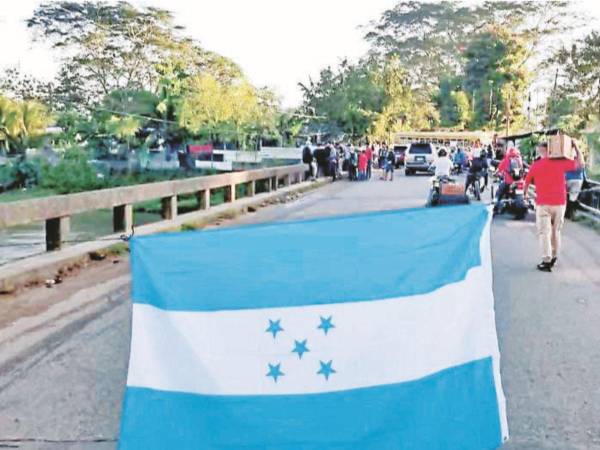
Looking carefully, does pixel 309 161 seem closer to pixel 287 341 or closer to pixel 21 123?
pixel 21 123

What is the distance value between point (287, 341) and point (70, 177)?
159 feet

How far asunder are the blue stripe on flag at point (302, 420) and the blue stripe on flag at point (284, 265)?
0.43m

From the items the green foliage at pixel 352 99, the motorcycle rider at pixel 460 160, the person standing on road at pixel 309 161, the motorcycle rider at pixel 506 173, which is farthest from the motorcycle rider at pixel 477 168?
the green foliage at pixel 352 99

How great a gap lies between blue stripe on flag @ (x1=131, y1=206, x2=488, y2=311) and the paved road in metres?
1.43

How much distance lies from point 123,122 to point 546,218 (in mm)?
42140

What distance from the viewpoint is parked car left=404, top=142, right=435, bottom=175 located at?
4419 cm

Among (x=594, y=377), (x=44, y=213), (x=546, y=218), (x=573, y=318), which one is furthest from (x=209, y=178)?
(x=594, y=377)

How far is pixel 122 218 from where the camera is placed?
1346 cm

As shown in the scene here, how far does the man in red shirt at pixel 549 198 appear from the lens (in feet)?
35.4

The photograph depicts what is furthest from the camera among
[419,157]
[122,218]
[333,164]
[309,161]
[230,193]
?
[419,157]

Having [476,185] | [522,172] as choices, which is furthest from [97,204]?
[476,185]

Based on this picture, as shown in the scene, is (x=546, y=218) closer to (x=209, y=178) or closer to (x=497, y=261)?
(x=497, y=261)

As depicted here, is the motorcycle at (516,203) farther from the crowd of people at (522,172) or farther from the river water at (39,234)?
the river water at (39,234)

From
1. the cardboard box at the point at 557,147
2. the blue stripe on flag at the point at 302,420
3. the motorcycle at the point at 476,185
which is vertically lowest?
the blue stripe on flag at the point at 302,420
